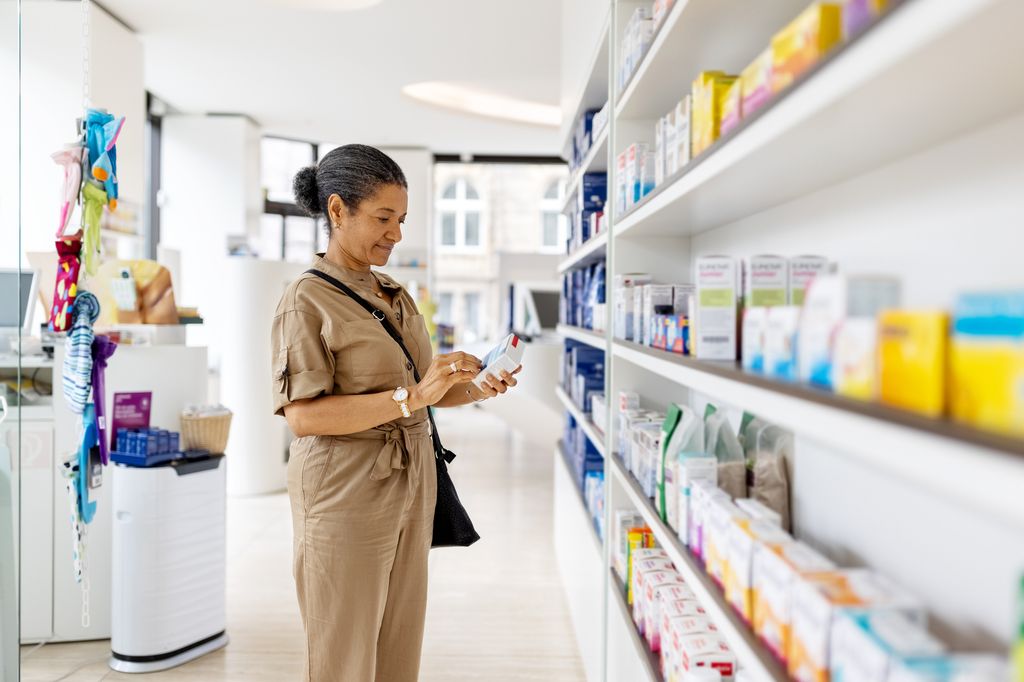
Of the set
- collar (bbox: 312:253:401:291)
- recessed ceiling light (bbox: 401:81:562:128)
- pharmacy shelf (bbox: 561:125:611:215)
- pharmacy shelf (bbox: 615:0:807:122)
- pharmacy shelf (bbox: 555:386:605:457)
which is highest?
recessed ceiling light (bbox: 401:81:562:128)

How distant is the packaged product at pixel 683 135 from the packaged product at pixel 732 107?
0.62 ft

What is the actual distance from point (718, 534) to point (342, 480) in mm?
953

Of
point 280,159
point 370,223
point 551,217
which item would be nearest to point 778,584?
point 370,223

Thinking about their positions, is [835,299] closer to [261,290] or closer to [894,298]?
[894,298]

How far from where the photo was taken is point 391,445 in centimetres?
190

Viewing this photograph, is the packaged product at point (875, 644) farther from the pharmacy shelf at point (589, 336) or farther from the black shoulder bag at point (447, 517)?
the pharmacy shelf at point (589, 336)

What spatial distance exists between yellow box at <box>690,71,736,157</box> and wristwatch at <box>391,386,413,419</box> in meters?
0.89

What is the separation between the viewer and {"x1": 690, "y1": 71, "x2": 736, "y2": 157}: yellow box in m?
1.38

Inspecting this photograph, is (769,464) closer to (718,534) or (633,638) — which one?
(718,534)

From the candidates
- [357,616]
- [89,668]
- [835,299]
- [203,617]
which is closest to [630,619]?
[357,616]

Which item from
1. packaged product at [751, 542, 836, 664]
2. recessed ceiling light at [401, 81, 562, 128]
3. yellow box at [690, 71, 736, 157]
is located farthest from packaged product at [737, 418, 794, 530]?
recessed ceiling light at [401, 81, 562, 128]

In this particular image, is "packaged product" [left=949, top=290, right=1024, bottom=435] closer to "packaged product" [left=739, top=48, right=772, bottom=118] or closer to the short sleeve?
"packaged product" [left=739, top=48, right=772, bottom=118]

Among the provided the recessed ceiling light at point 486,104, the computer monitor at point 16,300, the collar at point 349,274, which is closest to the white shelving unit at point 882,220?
the collar at point 349,274

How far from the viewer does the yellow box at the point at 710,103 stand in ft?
4.51
